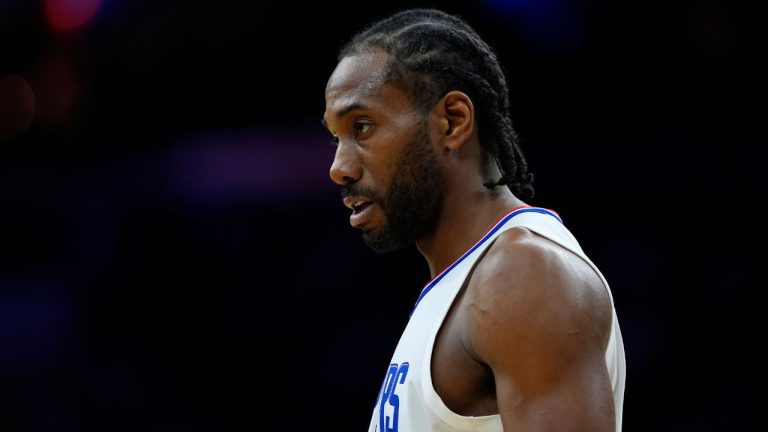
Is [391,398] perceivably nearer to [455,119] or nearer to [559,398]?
[559,398]

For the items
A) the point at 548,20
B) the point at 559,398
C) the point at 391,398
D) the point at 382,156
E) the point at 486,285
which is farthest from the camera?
the point at 548,20

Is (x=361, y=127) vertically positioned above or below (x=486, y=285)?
above

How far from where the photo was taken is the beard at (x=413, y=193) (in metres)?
2.25

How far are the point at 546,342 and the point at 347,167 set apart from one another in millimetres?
775

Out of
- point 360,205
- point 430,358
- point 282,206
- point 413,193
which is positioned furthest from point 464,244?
point 282,206

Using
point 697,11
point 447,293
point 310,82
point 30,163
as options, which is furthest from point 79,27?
point 447,293

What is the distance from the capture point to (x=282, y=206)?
20.7ft

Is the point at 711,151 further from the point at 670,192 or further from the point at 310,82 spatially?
the point at 310,82

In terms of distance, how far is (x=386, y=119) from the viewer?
2252 mm

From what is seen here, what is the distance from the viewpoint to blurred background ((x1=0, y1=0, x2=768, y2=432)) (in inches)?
220

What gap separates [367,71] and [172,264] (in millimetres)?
4219

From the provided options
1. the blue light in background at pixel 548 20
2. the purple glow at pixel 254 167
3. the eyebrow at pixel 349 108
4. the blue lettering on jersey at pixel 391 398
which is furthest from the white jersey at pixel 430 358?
the purple glow at pixel 254 167

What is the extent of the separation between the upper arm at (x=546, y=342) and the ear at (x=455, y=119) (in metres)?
0.49

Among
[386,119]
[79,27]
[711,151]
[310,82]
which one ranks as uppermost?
[79,27]
